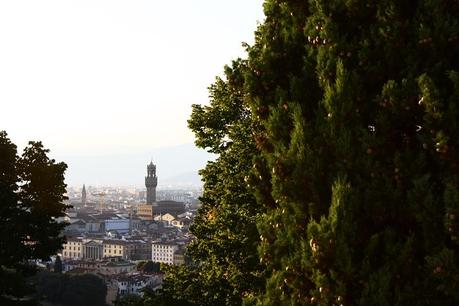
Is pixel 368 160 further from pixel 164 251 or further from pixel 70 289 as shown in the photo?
pixel 164 251

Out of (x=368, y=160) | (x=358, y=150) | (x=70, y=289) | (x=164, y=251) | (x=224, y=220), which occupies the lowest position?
(x=164, y=251)

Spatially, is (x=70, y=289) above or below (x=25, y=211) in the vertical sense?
below

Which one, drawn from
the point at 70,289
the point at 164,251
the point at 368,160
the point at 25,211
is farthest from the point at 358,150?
the point at 164,251

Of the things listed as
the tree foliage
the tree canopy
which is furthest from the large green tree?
the tree foliage

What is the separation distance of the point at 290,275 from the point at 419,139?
246cm

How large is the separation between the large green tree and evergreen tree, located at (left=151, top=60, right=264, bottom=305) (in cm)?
548

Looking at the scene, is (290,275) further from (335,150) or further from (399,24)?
(399,24)

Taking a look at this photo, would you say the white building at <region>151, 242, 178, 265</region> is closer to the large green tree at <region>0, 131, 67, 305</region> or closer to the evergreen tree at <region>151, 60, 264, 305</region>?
the large green tree at <region>0, 131, 67, 305</region>

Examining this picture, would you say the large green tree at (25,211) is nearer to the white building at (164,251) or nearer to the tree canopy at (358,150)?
the tree canopy at (358,150)

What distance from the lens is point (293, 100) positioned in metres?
9.62

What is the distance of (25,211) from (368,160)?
1845 centimetres

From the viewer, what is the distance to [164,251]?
153 metres

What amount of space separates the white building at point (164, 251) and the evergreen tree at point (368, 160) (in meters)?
142

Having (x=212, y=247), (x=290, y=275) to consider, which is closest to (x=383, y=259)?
(x=290, y=275)
